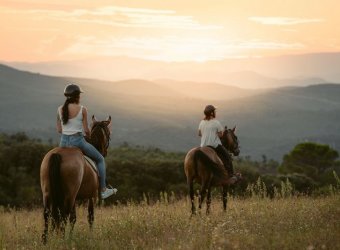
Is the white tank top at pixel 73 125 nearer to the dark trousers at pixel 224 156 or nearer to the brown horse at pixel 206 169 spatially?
the brown horse at pixel 206 169

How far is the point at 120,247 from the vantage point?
8930 mm

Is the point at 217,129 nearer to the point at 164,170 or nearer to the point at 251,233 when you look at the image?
the point at 251,233

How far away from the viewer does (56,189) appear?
374 inches

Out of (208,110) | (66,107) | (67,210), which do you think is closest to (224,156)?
(208,110)

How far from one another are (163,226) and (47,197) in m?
2.35

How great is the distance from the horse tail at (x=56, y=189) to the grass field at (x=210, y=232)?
0.37 m

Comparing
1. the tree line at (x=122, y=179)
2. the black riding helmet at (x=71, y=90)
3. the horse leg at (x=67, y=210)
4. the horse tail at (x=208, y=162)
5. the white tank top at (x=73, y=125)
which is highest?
the black riding helmet at (x=71, y=90)

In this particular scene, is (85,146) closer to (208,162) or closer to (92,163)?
(92,163)

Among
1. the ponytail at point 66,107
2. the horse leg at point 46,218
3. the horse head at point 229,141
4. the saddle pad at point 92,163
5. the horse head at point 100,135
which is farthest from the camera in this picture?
the horse head at point 229,141

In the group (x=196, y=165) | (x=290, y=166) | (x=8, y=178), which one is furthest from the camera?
(x=290, y=166)

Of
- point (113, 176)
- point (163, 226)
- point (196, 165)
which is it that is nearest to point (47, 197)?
point (163, 226)

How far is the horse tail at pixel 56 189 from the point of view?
9422mm

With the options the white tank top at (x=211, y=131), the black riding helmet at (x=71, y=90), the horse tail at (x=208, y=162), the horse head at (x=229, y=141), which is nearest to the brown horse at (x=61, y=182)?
the black riding helmet at (x=71, y=90)

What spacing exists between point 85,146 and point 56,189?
1.10 m
